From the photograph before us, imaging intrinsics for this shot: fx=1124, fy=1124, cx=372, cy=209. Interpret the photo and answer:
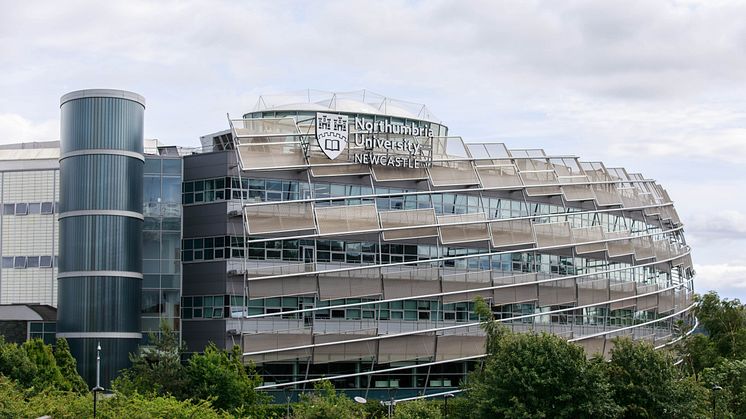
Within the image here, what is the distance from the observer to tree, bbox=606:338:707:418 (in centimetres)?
5516

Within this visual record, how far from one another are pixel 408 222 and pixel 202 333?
15891 millimetres

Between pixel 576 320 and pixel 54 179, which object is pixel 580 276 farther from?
pixel 54 179

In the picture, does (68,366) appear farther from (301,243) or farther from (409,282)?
(409,282)

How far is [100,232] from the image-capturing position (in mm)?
71875

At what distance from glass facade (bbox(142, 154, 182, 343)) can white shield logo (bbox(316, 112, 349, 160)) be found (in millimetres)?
9798

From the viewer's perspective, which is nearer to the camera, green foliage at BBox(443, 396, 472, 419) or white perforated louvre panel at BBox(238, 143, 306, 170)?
Answer: green foliage at BBox(443, 396, 472, 419)

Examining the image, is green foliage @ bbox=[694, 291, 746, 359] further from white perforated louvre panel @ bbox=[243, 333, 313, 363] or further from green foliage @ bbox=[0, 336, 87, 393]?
green foliage @ bbox=[0, 336, 87, 393]

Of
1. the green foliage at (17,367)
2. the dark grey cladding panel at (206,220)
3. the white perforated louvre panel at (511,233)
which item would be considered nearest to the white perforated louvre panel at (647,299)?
the white perforated louvre panel at (511,233)

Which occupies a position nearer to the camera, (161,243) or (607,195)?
(161,243)

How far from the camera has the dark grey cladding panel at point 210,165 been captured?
74062 millimetres

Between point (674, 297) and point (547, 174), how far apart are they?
2127 cm

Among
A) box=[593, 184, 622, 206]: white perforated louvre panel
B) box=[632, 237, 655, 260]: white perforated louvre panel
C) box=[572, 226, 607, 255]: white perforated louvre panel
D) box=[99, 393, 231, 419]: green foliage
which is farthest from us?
box=[632, 237, 655, 260]: white perforated louvre panel

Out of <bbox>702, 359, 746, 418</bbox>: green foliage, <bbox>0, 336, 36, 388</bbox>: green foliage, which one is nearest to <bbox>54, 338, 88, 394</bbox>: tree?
<bbox>0, 336, 36, 388</bbox>: green foliage

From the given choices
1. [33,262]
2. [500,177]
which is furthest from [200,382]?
[500,177]
